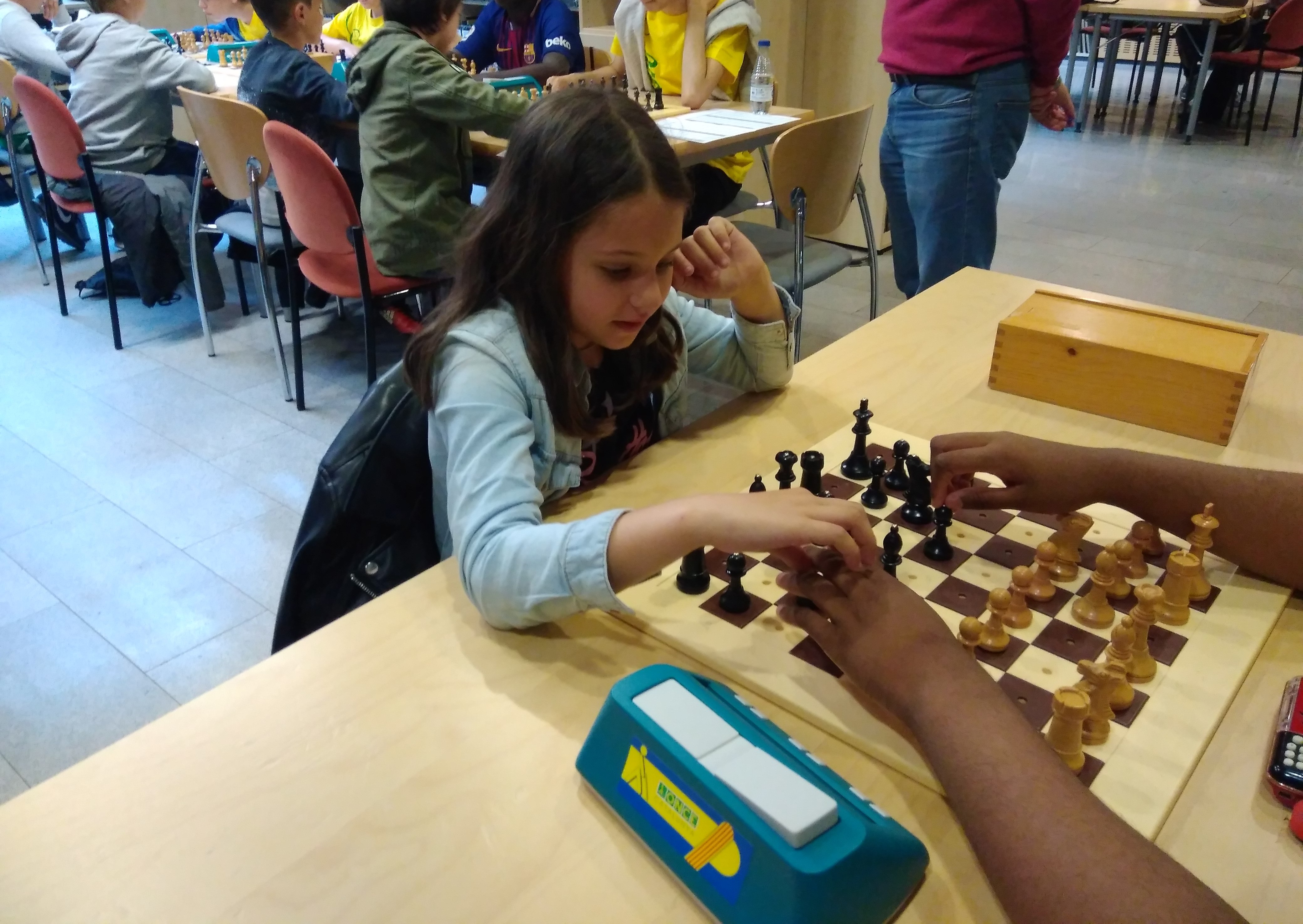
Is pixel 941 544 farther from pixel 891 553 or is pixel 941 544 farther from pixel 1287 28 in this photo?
pixel 1287 28

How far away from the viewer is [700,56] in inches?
126

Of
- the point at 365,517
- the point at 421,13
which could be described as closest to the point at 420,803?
the point at 365,517

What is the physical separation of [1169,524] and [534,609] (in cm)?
65

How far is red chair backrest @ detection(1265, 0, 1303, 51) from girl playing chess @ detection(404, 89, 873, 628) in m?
6.65

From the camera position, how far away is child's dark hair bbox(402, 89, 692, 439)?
1.02 m

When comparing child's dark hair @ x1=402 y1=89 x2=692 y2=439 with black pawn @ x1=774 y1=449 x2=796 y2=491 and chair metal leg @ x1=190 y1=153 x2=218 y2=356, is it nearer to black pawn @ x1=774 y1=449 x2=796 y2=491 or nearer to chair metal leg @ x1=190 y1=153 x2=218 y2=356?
black pawn @ x1=774 y1=449 x2=796 y2=491

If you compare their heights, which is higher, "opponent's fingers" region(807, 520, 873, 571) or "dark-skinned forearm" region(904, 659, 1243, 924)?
"opponent's fingers" region(807, 520, 873, 571)

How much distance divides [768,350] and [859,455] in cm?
25

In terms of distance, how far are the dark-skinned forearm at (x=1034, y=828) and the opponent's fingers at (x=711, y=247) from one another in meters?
0.71

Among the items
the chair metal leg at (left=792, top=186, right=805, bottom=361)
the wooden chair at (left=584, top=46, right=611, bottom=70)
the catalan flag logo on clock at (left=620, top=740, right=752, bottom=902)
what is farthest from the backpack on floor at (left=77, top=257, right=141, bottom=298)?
the catalan flag logo on clock at (left=620, top=740, right=752, bottom=902)

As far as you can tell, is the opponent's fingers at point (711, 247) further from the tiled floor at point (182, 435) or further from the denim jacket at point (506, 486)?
the tiled floor at point (182, 435)

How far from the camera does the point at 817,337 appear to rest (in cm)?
341

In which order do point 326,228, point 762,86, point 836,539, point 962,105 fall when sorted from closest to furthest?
point 836,539 < point 962,105 < point 326,228 < point 762,86

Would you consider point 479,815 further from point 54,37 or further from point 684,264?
point 54,37
